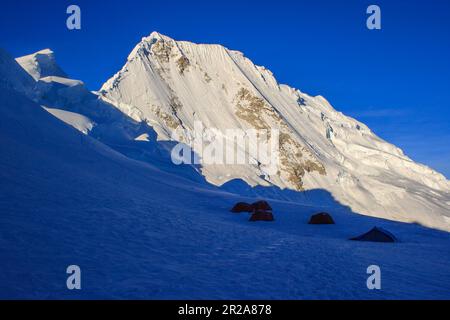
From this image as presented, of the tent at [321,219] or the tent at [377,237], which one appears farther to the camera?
the tent at [321,219]

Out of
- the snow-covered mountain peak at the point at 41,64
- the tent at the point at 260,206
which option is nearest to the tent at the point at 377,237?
the tent at the point at 260,206

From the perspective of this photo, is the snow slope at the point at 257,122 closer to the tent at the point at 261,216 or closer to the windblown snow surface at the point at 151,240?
the windblown snow surface at the point at 151,240

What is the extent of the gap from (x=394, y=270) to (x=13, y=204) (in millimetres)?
10609

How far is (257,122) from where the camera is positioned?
77062 mm

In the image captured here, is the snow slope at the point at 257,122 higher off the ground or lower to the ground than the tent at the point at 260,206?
higher

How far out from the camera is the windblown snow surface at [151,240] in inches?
322

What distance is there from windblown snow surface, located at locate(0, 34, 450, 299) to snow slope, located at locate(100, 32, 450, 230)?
98.1 feet

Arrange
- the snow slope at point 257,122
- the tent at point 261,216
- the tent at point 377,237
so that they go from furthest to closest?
the snow slope at point 257,122, the tent at point 261,216, the tent at point 377,237

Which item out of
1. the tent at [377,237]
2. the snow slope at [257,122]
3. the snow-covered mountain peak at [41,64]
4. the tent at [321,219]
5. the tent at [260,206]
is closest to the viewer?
the tent at [377,237]

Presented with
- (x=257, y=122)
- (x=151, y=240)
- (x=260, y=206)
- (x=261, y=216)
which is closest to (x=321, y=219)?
(x=261, y=216)

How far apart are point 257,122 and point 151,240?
66.5 metres

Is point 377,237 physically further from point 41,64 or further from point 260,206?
point 41,64

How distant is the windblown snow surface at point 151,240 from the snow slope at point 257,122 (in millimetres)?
29911
